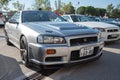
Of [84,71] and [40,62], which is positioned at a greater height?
[40,62]

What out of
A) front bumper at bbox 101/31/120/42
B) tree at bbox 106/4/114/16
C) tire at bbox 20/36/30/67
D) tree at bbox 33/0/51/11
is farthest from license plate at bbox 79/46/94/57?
tree at bbox 106/4/114/16

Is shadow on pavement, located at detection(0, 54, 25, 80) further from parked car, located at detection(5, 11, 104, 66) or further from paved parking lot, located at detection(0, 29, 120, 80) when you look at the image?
parked car, located at detection(5, 11, 104, 66)

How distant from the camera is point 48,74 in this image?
4.16 meters

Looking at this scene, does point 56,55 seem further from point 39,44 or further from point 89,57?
point 89,57

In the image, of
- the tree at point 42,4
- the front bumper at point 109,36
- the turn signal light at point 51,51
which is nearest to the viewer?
the turn signal light at point 51,51

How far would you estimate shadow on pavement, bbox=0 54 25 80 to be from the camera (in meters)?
3.96

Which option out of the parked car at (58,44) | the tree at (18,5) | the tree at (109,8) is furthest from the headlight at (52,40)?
the tree at (109,8)

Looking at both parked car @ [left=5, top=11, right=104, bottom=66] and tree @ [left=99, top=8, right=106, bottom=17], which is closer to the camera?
parked car @ [left=5, top=11, right=104, bottom=66]

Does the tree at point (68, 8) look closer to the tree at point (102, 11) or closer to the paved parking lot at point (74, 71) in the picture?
the tree at point (102, 11)

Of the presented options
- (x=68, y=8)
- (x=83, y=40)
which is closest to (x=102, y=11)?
(x=68, y=8)

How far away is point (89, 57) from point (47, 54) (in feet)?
3.50

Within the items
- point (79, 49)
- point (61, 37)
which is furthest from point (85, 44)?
point (61, 37)

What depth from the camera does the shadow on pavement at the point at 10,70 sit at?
396 cm

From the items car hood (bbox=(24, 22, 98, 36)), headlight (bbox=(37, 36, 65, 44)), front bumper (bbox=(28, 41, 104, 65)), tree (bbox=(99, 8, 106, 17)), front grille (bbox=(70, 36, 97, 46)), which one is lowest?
tree (bbox=(99, 8, 106, 17))
